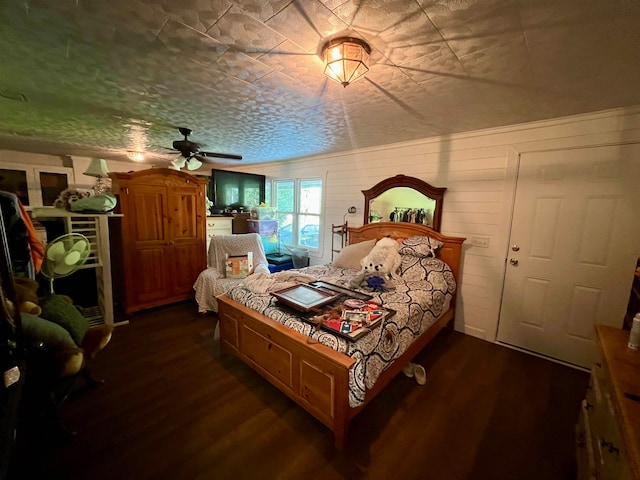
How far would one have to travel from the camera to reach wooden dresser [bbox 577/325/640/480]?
821 mm

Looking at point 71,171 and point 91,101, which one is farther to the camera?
point 71,171

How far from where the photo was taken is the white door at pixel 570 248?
7.21 feet

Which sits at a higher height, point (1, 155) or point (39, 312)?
point (1, 155)

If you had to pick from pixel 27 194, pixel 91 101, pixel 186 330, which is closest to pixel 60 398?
pixel 186 330

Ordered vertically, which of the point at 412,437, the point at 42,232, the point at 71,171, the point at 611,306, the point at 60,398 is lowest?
the point at 412,437

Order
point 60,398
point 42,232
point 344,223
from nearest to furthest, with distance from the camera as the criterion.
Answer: point 60,398 < point 42,232 < point 344,223

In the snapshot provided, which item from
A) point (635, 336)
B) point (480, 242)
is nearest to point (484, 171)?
point (480, 242)

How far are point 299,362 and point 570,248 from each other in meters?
2.73

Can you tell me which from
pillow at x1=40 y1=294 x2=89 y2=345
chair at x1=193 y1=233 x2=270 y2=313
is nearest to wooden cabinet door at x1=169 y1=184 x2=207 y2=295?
chair at x1=193 y1=233 x2=270 y2=313

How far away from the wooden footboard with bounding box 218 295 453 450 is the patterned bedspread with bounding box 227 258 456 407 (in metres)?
0.06

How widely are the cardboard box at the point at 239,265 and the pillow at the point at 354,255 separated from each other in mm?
1167

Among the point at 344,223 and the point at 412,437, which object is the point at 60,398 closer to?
the point at 412,437

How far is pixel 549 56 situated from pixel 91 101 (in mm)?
3474

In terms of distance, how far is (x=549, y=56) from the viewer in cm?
142
